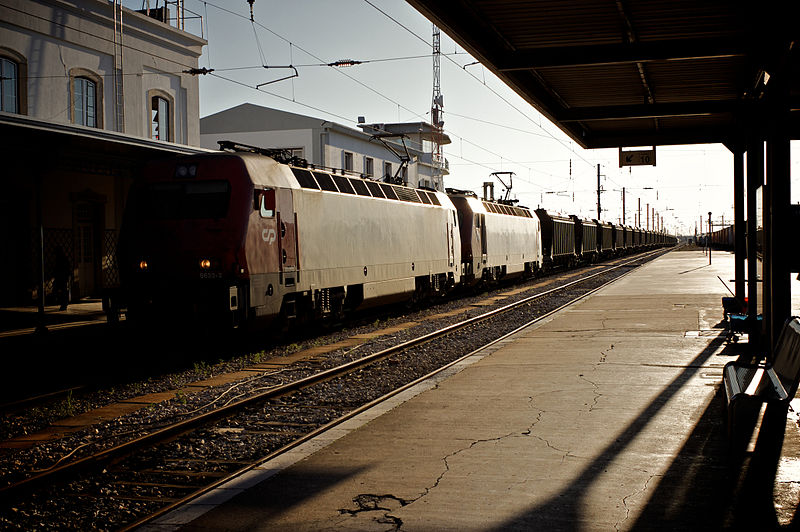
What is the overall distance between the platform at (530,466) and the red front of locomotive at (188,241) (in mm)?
4275

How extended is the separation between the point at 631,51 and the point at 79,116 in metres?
18.9

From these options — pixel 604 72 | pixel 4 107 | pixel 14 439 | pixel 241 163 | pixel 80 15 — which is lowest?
pixel 14 439

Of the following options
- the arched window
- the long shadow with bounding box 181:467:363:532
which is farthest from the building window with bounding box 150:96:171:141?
Result: the long shadow with bounding box 181:467:363:532

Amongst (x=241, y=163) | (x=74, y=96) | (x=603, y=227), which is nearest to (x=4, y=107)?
(x=74, y=96)

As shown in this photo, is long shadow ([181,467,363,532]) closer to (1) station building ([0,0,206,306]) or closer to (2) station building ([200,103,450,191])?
(1) station building ([0,0,206,306])

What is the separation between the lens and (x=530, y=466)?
6.09m

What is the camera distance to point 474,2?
796 cm

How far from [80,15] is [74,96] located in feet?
7.45

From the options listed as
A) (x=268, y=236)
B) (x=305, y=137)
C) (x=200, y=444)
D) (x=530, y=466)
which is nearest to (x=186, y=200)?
(x=268, y=236)

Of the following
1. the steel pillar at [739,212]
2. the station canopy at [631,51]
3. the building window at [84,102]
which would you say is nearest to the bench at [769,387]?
the station canopy at [631,51]

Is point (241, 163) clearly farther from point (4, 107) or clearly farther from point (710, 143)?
point (4, 107)

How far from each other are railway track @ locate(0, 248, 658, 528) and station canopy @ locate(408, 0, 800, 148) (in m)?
4.10

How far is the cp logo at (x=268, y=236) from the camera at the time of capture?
13.6 meters

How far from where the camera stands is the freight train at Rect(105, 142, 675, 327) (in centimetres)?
1294
